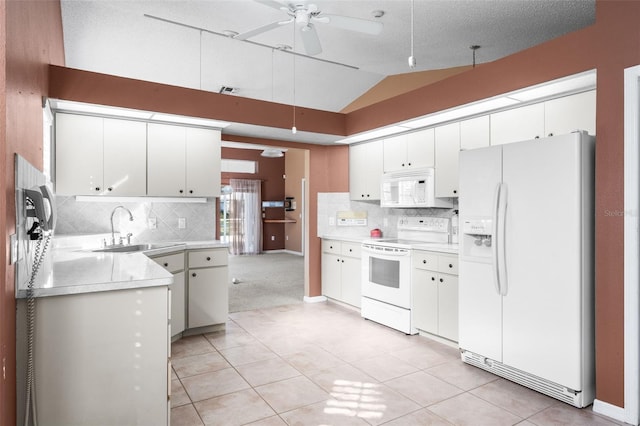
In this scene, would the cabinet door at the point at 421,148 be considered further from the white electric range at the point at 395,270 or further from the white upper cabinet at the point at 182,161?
the white upper cabinet at the point at 182,161

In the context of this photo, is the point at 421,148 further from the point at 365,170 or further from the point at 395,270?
the point at 395,270

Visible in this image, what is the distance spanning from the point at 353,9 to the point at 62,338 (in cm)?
333

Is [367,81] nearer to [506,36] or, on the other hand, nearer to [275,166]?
[506,36]

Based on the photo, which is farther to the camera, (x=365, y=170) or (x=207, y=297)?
(x=365, y=170)

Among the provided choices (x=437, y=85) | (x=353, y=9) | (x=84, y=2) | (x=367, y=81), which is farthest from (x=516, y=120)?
(x=84, y=2)

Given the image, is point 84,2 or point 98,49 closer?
point 84,2

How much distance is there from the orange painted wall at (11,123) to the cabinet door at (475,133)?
3.42m

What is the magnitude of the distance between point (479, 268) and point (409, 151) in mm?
1828

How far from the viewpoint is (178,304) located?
388 centimetres

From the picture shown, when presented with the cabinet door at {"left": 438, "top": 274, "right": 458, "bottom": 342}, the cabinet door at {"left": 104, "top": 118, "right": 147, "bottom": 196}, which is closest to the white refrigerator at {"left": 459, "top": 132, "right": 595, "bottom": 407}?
the cabinet door at {"left": 438, "top": 274, "right": 458, "bottom": 342}

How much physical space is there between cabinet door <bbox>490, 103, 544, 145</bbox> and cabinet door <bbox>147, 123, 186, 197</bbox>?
3.10m

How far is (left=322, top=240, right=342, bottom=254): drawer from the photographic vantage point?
523cm

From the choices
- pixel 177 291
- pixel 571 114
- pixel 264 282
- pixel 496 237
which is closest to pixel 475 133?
pixel 571 114

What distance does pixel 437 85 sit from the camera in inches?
151
